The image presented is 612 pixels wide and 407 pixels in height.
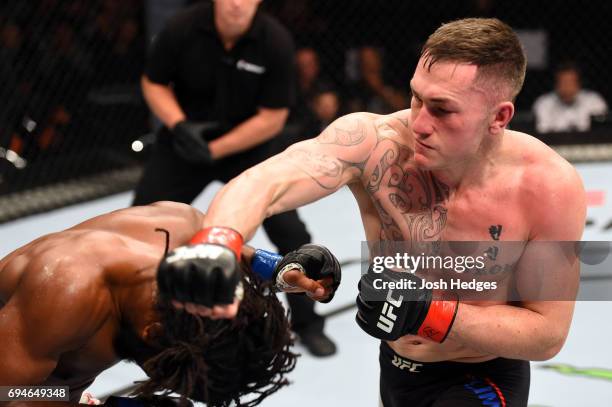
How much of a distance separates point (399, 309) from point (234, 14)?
6.29 feet

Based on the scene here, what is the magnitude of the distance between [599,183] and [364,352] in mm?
2841

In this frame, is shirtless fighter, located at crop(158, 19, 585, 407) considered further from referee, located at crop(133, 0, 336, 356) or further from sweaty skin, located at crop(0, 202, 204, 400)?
referee, located at crop(133, 0, 336, 356)

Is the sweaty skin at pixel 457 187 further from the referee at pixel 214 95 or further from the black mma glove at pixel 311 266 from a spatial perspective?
the referee at pixel 214 95

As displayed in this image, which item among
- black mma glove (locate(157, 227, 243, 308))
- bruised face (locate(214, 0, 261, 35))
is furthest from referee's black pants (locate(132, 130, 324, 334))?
black mma glove (locate(157, 227, 243, 308))

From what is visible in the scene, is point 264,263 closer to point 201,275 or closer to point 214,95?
point 201,275

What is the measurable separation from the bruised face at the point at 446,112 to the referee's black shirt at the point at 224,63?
1.74 meters

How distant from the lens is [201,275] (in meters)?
1.32

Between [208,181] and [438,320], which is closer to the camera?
[438,320]

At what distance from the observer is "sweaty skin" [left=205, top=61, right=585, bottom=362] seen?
Result: 1.74 m

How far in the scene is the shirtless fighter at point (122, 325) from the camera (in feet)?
5.57

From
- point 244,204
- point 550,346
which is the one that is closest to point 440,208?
point 550,346

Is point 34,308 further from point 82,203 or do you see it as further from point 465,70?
point 82,203

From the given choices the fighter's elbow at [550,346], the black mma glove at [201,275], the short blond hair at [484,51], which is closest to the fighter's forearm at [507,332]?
the fighter's elbow at [550,346]

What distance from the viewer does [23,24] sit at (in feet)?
17.1
